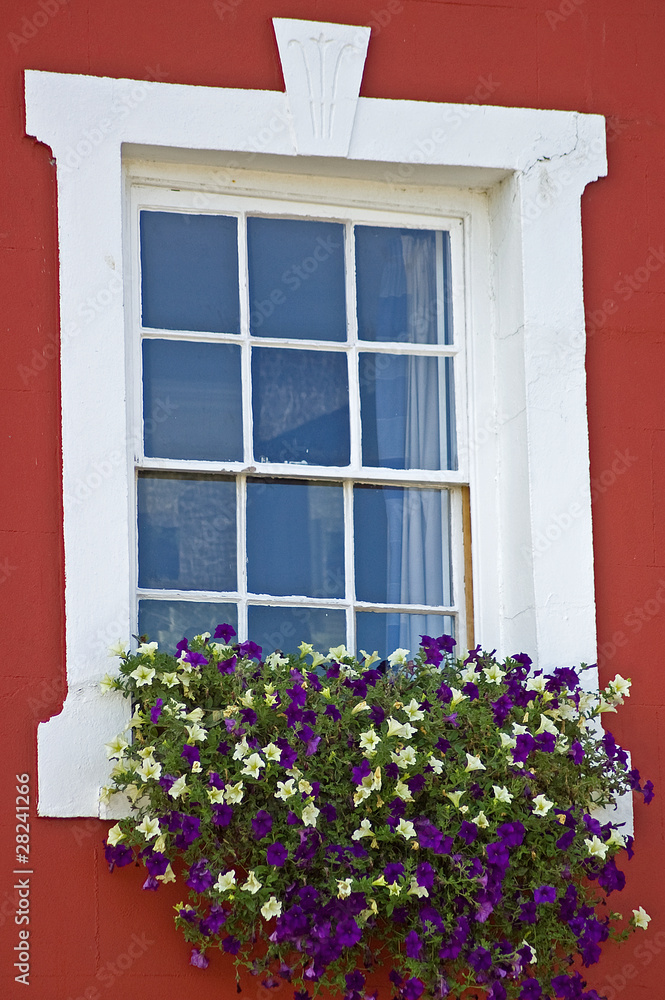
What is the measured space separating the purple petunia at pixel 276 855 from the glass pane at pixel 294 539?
1055 millimetres

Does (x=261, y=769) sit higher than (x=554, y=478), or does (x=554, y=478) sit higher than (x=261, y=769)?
(x=554, y=478)

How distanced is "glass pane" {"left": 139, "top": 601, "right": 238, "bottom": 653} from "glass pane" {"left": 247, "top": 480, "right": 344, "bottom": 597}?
0.15 meters

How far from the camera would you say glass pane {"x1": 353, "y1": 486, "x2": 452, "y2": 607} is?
5.24m

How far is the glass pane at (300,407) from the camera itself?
526 cm

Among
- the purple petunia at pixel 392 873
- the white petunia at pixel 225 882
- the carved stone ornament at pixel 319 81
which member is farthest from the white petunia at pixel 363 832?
the carved stone ornament at pixel 319 81

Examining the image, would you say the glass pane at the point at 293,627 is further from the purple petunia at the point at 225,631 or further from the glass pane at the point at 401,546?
the purple petunia at the point at 225,631

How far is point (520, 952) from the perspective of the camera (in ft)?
14.4

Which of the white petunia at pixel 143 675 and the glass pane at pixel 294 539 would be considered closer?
the white petunia at pixel 143 675

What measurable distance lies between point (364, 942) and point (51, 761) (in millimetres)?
1066

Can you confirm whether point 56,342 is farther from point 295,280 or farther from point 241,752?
point 241,752

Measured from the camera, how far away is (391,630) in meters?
5.21

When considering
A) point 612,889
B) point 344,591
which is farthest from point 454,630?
point 612,889

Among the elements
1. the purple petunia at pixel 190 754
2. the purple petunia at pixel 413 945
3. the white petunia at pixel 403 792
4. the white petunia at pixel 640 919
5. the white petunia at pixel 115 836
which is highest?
the purple petunia at pixel 190 754

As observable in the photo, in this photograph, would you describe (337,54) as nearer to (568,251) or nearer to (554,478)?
(568,251)
